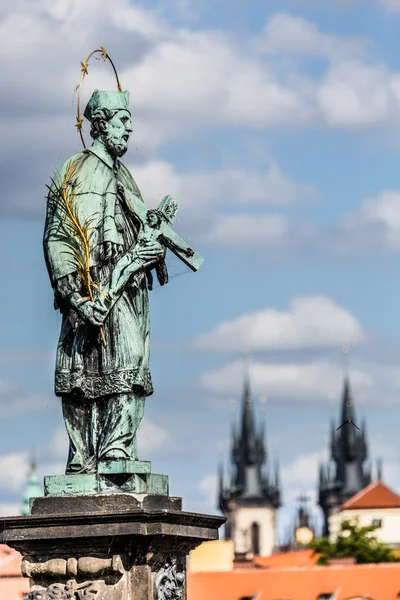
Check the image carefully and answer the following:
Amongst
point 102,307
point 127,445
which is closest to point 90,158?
point 102,307

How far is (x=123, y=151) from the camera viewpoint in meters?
10.3

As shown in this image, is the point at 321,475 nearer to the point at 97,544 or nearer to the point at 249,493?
the point at 249,493

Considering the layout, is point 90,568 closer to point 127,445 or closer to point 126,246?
point 127,445

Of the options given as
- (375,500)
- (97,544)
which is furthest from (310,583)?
(375,500)

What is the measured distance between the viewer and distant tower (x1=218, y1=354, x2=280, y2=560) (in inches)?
7146

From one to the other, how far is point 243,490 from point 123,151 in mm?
175837

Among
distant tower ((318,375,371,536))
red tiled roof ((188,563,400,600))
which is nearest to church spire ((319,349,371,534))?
distant tower ((318,375,371,536))

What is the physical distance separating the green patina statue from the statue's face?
0.33 feet

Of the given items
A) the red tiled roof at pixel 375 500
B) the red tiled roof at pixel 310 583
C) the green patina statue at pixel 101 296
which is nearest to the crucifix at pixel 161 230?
the green patina statue at pixel 101 296

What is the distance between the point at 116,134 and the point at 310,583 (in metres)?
64.6

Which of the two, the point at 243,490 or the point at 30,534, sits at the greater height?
the point at 243,490

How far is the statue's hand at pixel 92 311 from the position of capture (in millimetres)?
9688

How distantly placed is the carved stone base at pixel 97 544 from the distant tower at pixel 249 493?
170 metres

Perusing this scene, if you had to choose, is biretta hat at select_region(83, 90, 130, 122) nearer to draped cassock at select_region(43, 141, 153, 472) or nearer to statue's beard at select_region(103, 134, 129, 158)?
statue's beard at select_region(103, 134, 129, 158)
